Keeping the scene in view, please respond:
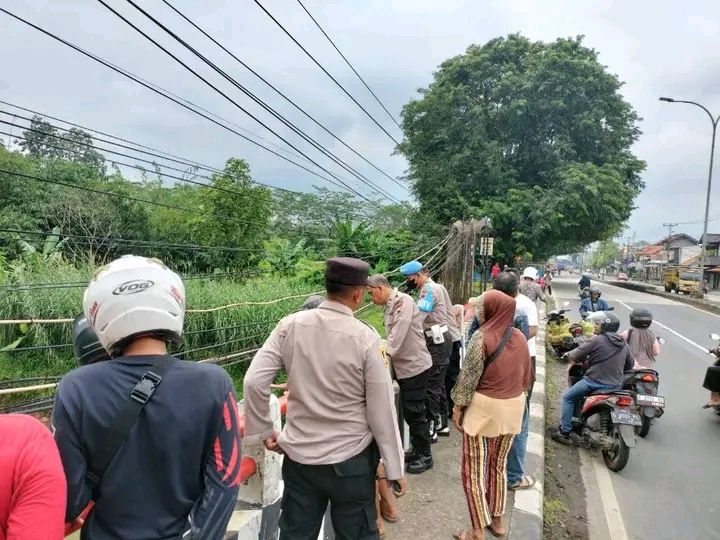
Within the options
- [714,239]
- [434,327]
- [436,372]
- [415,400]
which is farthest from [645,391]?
[714,239]

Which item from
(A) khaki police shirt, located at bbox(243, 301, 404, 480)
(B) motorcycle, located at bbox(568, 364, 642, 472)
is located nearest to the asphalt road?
(B) motorcycle, located at bbox(568, 364, 642, 472)

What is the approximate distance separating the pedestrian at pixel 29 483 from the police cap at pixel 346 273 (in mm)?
1197

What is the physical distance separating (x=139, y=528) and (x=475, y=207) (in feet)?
67.5

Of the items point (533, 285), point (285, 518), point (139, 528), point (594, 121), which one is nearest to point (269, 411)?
point (285, 518)

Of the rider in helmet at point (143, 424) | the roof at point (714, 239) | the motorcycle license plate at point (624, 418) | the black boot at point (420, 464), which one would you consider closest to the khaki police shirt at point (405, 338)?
the black boot at point (420, 464)

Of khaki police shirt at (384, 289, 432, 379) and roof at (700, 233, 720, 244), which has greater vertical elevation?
roof at (700, 233, 720, 244)

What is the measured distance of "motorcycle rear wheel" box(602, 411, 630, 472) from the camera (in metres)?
4.32

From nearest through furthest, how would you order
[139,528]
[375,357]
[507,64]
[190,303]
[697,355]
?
Answer: [139,528] → [375,357] → [190,303] → [697,355] → [507,64]

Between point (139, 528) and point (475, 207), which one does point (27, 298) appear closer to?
point (139, 528)

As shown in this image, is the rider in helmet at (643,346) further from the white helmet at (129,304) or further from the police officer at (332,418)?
the white helmet at (129,304)

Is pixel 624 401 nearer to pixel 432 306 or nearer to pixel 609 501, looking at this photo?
pixel 609 501

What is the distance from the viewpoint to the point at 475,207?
2066 cm

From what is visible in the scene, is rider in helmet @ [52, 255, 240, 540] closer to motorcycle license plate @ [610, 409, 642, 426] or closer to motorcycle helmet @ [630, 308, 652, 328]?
motorcycle license plate @ [610, 409, 642, 426]

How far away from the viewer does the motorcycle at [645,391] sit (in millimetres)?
4719
